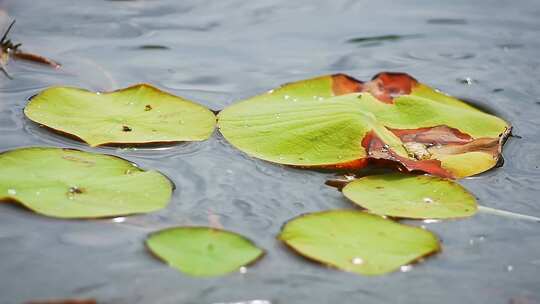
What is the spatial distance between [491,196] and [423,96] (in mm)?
496

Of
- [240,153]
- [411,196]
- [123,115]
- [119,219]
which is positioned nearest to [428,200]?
[411,196]

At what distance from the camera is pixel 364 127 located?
1827 mm

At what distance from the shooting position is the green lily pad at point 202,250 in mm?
1339

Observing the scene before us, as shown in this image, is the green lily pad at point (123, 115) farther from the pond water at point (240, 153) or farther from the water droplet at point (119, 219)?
the water droplet at point (119, 219)

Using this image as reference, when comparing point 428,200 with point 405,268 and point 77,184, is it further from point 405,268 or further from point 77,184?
point 77,184

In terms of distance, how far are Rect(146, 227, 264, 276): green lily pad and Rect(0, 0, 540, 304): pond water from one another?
0.02 metres

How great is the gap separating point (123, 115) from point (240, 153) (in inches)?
12.0

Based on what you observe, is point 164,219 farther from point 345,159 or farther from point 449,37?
point 449,37

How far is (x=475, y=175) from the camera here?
1779 millimetres

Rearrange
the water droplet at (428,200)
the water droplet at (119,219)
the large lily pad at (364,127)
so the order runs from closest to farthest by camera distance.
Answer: the water droplet at (119,219) < the water droplet at (428,200) < the large lily pad at (364,127)

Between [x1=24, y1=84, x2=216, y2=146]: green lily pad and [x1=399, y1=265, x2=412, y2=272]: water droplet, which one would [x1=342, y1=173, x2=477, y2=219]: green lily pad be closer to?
[x1=399, y1=265, x2=412, y2=272]: water droplet

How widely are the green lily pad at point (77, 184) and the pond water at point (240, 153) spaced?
0.09 feet

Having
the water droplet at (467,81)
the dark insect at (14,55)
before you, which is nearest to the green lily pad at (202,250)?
the dark insect at (14,55)

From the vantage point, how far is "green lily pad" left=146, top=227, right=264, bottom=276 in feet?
4.39
